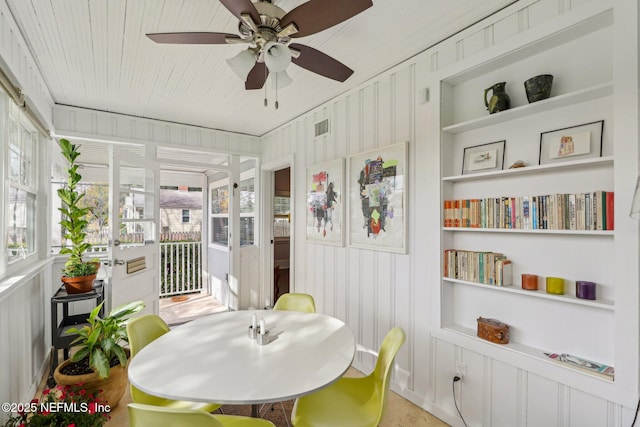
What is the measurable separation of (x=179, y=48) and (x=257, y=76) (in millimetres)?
738

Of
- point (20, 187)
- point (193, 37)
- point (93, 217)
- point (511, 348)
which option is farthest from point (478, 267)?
point (93, 217)

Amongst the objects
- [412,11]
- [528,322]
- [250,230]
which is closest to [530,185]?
[528,322]

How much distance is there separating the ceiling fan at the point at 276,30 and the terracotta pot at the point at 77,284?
2201mm

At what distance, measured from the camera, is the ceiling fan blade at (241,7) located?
1289 millimetres

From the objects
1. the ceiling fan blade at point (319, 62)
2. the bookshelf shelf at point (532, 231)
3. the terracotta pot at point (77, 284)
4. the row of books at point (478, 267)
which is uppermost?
the ceiling fan blade at point (319, 62)

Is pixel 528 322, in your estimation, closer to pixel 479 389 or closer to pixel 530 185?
pixel 479 389

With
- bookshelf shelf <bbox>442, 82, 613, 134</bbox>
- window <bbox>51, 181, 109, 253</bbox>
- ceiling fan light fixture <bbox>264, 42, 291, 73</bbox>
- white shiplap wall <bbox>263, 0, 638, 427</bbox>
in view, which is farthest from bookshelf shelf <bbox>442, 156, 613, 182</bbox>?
window <bbox>51, 181, 109, 253</bbox>

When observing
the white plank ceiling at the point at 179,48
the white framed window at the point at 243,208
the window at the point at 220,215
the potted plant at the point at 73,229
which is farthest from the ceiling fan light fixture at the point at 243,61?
the window at the point at 220,215

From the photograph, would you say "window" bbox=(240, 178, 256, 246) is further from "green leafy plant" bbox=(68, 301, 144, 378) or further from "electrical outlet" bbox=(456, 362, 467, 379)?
"electrical outlet" bbox=(456, 362, 467, 379)

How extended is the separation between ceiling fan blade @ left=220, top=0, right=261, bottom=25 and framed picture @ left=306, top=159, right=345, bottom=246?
5.80 feet

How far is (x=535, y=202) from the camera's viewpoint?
1703 millimetres

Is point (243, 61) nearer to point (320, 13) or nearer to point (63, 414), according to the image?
point (320, 13)

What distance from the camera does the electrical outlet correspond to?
2016 mm

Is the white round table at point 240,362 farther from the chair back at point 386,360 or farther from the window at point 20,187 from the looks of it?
the window at point 20,187
